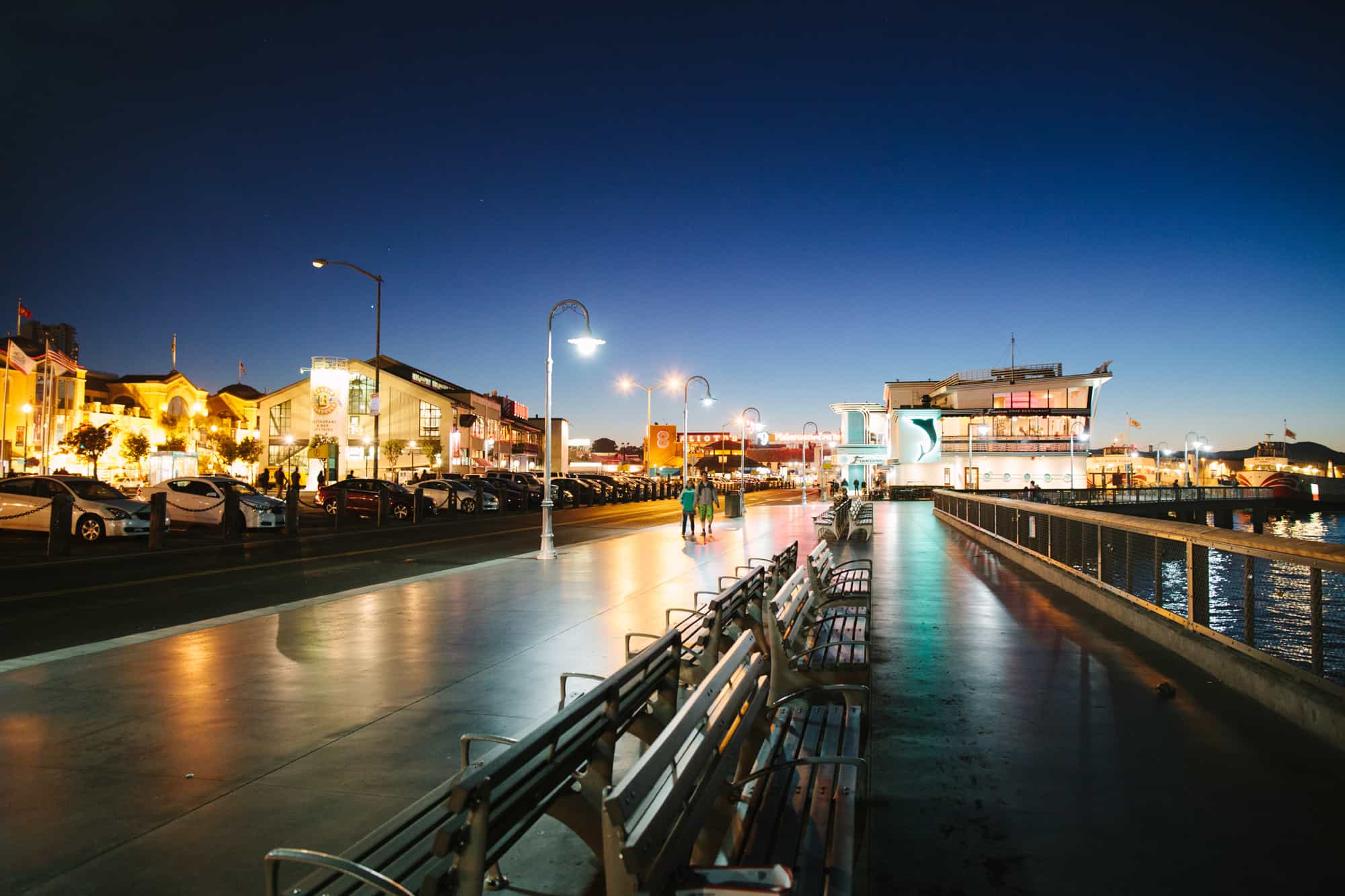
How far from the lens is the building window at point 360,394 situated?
6444cm

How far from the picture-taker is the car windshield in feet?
69.3

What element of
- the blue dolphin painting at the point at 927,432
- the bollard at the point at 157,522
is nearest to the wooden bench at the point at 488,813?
the bollard at the point at 157,522

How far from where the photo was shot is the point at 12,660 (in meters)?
7.83

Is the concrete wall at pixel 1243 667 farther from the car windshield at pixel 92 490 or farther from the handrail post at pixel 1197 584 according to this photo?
the car windshield at pixel 92 490

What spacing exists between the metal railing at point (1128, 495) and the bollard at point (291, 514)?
34.0 metres

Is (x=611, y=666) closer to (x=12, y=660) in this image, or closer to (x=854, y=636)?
(x=854, y=636)

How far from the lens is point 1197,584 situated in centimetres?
766

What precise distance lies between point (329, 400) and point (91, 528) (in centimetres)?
2332

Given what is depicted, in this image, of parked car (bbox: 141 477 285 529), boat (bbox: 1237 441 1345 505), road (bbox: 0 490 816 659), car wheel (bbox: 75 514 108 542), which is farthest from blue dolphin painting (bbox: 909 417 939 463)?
car wheel (bbox: 75 514 108 542)

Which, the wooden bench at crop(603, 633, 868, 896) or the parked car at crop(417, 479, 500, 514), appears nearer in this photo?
the wooden bench at crop(603, 633, 868, 896)

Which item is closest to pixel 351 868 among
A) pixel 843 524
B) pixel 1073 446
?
pixel 843 524

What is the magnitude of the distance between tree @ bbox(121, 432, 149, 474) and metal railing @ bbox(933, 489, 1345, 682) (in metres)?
68.8

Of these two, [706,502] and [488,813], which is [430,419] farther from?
[488,813]

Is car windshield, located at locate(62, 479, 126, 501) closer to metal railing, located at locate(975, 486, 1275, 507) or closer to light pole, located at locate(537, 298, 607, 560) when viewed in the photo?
light pole, located at locate(537, 298, 607, 560)
